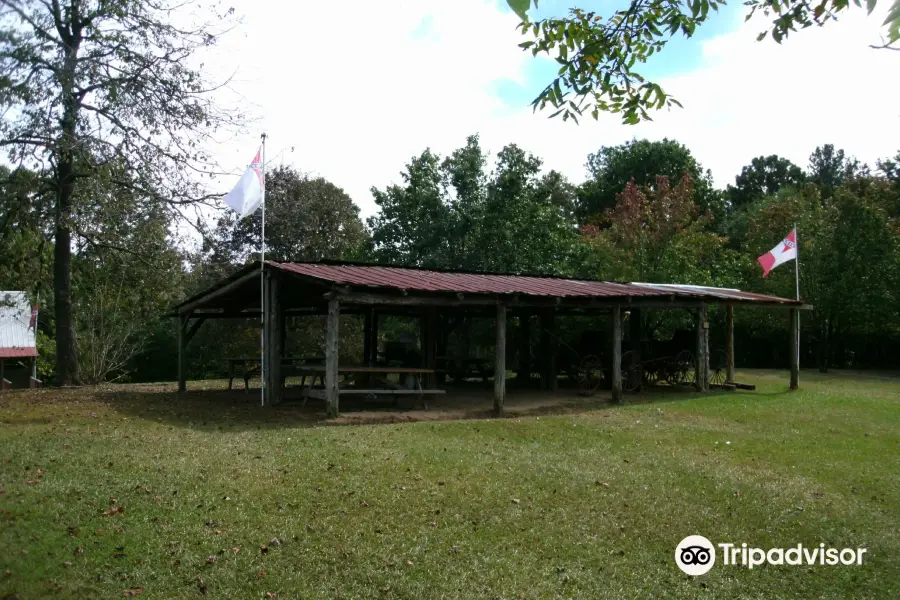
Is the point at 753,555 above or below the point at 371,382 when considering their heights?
below

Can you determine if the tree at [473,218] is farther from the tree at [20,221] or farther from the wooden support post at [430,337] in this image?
the tree at [20,221]

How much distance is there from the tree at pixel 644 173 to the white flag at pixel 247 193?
30350mm

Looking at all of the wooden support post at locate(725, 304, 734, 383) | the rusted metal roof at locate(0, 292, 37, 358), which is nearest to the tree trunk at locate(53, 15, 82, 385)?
the rusted metal roof at locate(0, 292, 37, 358)

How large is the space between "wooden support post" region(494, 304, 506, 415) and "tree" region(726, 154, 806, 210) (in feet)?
144

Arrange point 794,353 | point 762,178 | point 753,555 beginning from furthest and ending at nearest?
point 762,178 < point 794,353 < point 753,555

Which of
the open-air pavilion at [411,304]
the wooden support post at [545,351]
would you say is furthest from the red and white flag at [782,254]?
the wooden support post at [545,351]

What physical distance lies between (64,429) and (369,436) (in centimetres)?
412

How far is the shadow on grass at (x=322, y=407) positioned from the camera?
11.6 meters

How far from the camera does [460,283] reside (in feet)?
46.0

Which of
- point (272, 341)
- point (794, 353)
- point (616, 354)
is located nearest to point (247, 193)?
point (272, 341)

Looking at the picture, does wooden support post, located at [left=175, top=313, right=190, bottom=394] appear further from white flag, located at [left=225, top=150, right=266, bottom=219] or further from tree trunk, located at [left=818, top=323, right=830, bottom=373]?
tree trunk, located at [left=818, top=323, right=830, bottom=373]

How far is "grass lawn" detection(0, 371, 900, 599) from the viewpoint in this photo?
524cm

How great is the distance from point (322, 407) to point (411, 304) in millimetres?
2732

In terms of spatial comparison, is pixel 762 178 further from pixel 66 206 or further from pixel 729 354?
pixel 66 206
